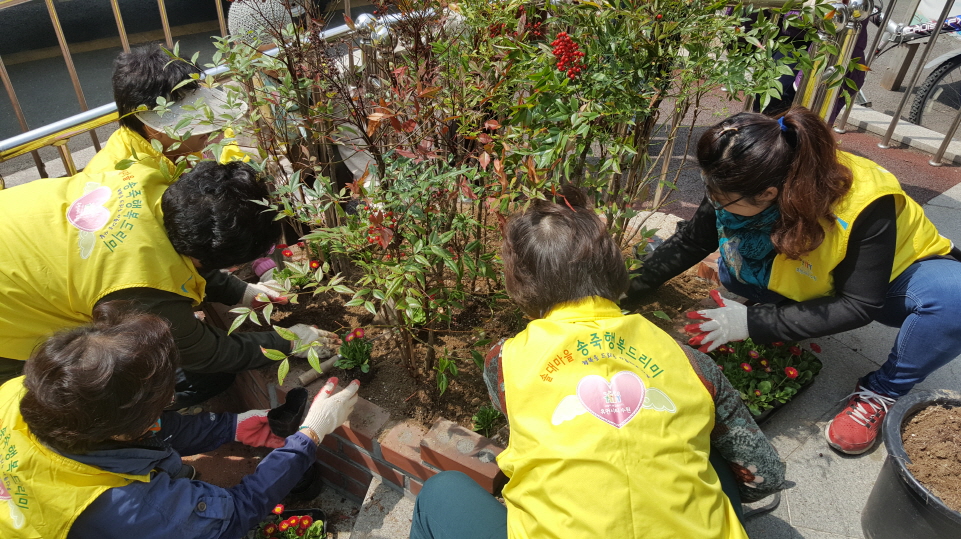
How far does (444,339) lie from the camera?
252 centimetres

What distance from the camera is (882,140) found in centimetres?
471

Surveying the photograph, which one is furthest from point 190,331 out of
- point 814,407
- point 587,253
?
point 814,407

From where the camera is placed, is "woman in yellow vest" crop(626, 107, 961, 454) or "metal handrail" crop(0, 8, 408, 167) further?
"metal handrail" crop(0, 8, 408, 167)

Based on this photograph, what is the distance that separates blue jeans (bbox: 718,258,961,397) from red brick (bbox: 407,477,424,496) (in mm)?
1698

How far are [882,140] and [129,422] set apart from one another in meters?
5.20

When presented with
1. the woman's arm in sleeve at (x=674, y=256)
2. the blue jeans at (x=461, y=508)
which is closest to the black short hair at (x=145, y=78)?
the blue jeans at (x=461, y=508)

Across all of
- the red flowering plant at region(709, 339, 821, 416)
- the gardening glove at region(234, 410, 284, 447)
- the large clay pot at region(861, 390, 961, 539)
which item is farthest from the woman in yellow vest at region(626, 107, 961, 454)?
the gardening glove at region(234, 410, 284, 447)

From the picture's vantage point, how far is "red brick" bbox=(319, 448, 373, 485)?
233cm

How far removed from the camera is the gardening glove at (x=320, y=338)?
7.81 ft

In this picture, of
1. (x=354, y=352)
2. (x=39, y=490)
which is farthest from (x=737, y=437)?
(x=39, y=490)

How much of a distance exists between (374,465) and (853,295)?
1.76 metres

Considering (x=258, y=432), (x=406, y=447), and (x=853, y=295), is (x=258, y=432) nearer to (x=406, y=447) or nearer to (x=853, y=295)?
(x=406, y=447)

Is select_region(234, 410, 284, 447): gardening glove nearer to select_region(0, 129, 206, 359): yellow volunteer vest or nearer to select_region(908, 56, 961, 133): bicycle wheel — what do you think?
select_region(0, 129, 206, 359): yellow volunteer vest

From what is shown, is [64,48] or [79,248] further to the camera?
[64,48]
